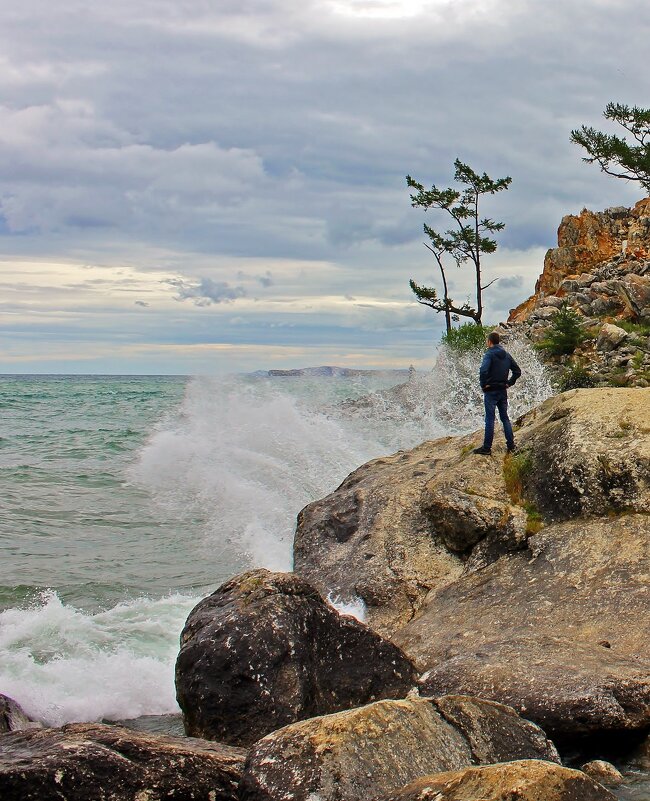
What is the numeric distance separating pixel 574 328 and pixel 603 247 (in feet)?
27.4

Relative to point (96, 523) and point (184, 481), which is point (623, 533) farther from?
point (184, 481)

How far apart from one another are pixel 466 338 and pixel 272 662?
29.3 meters

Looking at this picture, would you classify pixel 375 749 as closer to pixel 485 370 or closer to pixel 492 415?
pixel 492 415

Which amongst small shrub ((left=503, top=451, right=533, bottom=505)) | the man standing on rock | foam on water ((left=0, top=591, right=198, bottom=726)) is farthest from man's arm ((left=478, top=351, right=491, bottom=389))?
foam on water ((left=0, top=591, right=198, bottom=726))

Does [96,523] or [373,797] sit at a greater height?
[373,797]

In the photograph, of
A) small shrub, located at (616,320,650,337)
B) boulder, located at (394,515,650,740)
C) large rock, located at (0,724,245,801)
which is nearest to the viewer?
large rock, located at (0,724,245,801)

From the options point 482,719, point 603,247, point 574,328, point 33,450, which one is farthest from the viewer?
point 603,247

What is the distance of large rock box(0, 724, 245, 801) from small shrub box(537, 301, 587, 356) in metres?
21.7

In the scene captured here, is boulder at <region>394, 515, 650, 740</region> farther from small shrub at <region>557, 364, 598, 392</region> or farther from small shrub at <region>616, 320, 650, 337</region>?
small shrub at <region>616, 320, 650, 337</region>

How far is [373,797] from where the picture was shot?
4691 mm

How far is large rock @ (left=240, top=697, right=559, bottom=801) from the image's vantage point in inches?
191

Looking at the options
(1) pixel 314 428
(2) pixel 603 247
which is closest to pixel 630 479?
(1) pixel 314 428

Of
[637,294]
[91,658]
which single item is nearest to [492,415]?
[91,658]

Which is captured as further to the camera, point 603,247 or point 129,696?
point 603,247
